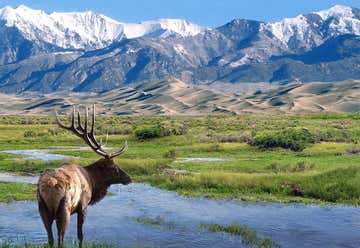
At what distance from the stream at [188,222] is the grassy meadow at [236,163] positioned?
2.54 meters

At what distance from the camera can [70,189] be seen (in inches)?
633

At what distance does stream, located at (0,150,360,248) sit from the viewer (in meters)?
21.8

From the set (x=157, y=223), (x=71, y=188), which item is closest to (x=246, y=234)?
(x=157, y=223)

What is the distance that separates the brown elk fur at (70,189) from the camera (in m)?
15.4

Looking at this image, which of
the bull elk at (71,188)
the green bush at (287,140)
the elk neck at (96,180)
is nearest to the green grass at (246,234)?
the bull elk at (71,188)

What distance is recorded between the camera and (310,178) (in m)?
33.8

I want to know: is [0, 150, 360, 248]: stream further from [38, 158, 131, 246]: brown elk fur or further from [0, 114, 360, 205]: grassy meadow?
[38, 158, 131, 246]: brown elk fur

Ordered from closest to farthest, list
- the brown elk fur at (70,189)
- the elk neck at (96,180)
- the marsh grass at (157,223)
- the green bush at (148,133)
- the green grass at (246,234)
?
the brown elk fur at (70,189) < the elk neck at (96,180) < the green grass at (246,234) < the marsh grass at (157,223) < the green bush at (148,133)

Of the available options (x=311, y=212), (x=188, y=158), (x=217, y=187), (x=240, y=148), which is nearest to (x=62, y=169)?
(x=311, y=212)

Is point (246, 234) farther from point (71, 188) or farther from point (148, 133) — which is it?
point (148, 133)

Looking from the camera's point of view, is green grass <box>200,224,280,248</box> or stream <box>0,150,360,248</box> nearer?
green grass <box>200,224,280,248</box>

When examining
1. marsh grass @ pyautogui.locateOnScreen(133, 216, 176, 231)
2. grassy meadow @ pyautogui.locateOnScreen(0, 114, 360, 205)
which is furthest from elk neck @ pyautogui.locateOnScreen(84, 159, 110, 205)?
grassy meadow @ pyautogui.locateOnScreen(0, 114, 360, 205)

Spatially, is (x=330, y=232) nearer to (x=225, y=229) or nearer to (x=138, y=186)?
(x=225, y=229)

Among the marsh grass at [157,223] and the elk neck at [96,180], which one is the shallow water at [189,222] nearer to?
the marsh grass at [157,223]
